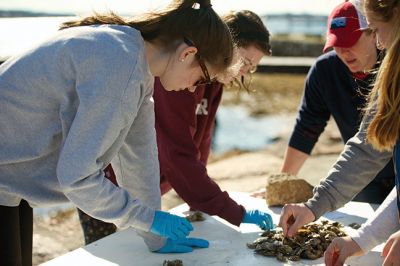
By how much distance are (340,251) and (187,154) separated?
2.24ft

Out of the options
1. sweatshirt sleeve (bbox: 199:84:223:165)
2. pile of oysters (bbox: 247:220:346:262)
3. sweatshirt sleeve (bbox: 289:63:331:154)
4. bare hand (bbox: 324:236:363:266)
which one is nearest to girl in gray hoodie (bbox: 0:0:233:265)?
pile of oysters (bbox: 247:220:346:262)

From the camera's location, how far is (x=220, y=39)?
5.50 ft

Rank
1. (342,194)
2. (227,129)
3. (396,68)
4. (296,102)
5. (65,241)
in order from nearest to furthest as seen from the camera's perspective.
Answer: (396,68) < (342,194) < (65,241) < (227,129) < (296,102)

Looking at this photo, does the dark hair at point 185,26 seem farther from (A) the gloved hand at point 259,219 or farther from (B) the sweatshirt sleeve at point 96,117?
(A) the gloved hand at point 259,219

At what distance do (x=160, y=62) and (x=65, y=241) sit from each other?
9.00 feet

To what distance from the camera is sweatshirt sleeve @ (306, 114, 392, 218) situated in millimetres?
1941

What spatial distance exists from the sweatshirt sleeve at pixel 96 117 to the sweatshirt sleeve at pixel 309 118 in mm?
1354

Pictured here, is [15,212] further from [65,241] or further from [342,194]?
[65,241]

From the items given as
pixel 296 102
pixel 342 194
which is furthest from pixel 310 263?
pixel 296 102

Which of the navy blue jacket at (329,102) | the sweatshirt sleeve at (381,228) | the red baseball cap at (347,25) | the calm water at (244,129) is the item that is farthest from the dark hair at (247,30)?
the calm water at (244,129)

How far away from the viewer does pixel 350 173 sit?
1.95m

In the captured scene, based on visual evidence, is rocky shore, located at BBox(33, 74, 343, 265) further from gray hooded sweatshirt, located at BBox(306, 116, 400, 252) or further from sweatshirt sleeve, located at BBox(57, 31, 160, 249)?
sweatshirt sleeve, located at BBox(57, 31, 160, 249)

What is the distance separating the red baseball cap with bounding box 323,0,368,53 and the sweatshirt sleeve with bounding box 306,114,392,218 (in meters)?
0.47

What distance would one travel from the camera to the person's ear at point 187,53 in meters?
1.63
